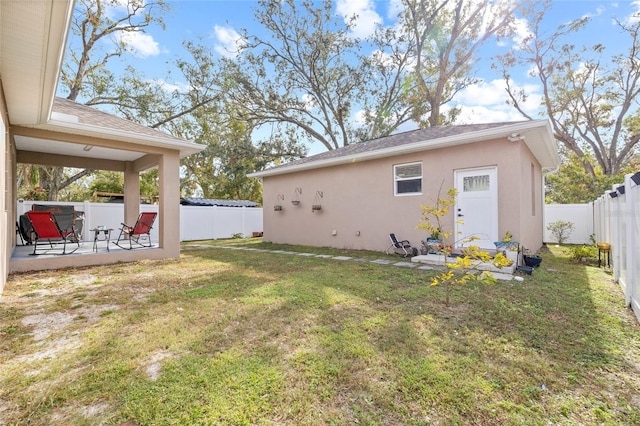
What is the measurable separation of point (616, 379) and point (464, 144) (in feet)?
18.9

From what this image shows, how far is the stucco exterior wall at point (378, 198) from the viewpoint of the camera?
6469mm

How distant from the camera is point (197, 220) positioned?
13578 millimetres

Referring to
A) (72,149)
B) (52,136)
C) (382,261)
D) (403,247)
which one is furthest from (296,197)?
(52,136)

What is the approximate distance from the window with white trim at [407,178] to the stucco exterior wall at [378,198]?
15cm

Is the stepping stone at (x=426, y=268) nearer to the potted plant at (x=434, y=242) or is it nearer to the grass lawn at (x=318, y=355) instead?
the potted plant at (x=434, y=242)

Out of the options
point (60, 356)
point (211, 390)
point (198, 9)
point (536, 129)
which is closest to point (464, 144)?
point (536, 129)

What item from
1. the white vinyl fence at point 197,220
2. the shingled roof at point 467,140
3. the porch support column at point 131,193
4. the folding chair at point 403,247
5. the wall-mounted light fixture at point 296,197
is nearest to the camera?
the shingled roof at point 467,140

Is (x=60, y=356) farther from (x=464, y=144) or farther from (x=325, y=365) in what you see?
(x=464, y=144)


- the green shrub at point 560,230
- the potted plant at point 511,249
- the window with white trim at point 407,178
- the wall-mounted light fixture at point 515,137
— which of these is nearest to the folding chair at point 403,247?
the window with white trim at point 407,178

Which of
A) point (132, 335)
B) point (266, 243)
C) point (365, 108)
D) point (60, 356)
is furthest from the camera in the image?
point (365, 108)

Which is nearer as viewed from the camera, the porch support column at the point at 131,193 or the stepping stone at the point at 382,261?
the stepping stone at the point at 382,261

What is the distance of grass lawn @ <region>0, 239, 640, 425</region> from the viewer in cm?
179

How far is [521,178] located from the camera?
249 inches

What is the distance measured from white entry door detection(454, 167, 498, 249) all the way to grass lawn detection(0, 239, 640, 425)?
224 centimetres
